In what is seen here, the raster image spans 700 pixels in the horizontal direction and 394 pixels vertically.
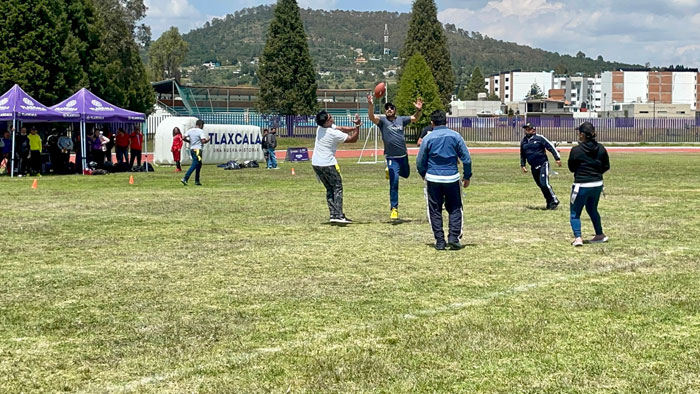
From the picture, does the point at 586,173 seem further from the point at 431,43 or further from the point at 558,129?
the point at 431,43

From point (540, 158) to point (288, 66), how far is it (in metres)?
71.8

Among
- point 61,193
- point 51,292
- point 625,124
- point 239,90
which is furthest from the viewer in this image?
point 239,90

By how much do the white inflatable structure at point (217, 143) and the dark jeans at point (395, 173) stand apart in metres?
23.6

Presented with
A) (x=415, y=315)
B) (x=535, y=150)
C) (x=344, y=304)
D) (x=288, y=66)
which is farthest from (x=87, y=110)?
(x=288, y=66)

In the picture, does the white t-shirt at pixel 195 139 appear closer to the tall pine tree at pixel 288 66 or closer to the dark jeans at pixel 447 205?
the dark jeans at pixel 447 205

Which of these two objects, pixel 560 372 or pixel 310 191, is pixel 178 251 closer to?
pixel 560 372

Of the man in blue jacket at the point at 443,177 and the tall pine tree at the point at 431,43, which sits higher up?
the tall pine tree at the point at 431,43

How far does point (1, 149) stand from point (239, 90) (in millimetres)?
96577

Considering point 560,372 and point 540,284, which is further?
point 540,284

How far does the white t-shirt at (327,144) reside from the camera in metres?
14.8

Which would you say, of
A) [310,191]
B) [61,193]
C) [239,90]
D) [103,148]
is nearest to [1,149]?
[103,148]

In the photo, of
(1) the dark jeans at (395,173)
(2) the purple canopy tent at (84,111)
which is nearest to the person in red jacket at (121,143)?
(2) the purple canopy tent at (84,111)

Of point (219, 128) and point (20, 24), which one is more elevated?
point (20, 24)

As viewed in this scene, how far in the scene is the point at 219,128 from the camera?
132 ft
